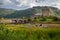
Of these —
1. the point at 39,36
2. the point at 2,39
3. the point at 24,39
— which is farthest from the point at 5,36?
the point at 39,36

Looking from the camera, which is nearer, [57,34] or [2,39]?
[2,39]

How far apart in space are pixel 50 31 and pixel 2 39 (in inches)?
192

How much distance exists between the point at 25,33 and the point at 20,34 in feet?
2.33

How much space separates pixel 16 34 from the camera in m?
20.2

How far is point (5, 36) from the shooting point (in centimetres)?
1955

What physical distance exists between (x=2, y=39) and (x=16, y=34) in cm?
139

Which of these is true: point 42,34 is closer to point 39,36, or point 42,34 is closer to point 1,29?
point 39,36

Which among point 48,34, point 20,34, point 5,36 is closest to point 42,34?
point 48,34

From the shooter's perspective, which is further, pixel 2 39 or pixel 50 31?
pixel 50 31

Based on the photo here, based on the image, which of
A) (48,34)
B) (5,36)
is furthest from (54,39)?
(5,36)

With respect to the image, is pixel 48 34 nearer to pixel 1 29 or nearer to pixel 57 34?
pixel 57 34

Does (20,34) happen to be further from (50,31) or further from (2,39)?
(50,31)

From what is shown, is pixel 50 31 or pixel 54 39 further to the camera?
pixel 50 31

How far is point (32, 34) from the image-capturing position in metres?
20.7
